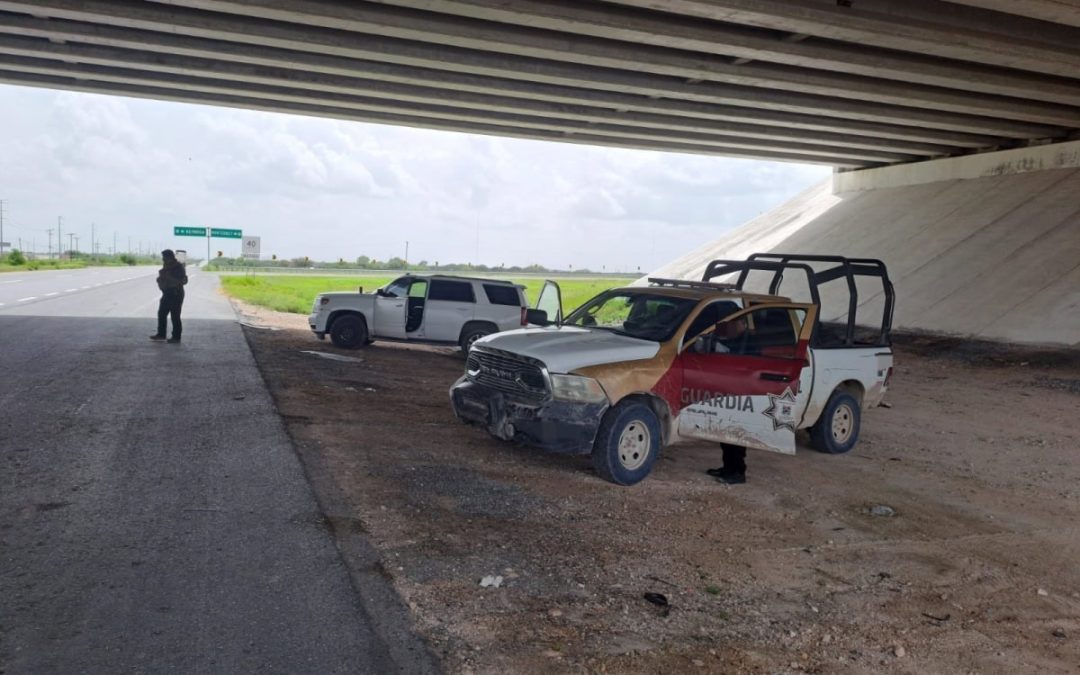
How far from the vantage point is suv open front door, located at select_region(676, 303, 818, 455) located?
810 cm

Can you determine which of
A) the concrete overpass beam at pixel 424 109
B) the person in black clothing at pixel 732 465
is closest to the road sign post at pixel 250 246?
the concrete overpass beam at pixel 424 109

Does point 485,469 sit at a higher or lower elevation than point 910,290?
lower

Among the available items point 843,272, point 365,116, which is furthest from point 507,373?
point 365,116

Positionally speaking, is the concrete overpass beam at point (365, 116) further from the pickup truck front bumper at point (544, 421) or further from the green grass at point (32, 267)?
the green grass at point (32, 267)

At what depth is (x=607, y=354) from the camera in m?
7.75

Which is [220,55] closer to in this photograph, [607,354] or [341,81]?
[341,81]

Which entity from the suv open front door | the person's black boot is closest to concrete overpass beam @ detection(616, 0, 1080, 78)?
the suv open front door

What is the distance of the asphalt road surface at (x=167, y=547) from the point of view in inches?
160

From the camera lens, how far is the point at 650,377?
7.84 meters

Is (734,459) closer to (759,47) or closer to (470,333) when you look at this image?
(470,333)

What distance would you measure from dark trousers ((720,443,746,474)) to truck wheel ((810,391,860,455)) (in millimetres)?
1698

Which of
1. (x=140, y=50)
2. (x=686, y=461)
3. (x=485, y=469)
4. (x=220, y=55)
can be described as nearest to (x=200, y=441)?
(x=485, y=469)

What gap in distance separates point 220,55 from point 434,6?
695cm

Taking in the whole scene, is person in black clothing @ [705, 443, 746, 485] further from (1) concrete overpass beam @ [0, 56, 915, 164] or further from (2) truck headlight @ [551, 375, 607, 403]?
(1) concrete overpass beam @ [0, 56, 915, 164]
